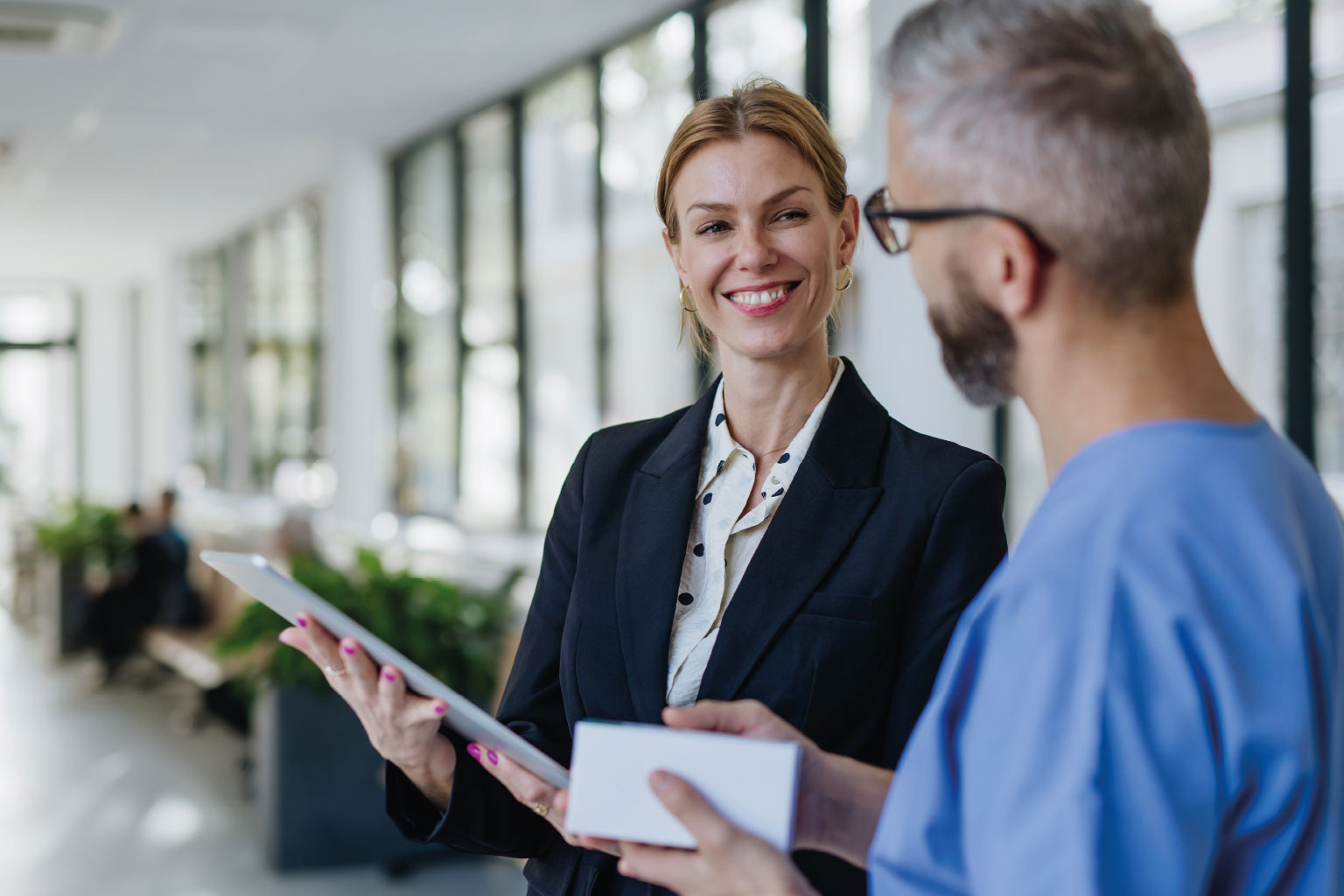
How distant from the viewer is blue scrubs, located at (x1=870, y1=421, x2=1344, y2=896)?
0.65m

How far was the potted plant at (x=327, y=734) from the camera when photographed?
14.0 feet

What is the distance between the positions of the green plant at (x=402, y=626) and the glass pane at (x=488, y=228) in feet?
7.56

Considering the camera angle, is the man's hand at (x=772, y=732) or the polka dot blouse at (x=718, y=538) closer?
the man's hand at (x=772, y=732)

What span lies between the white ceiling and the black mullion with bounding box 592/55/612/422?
0.47m

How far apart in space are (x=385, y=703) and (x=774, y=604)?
0.38 m

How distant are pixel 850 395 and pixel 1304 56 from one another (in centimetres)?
231

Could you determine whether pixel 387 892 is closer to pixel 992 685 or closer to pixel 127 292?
pixel 992 685

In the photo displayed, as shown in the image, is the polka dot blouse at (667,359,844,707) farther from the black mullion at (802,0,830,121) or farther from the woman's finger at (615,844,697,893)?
the black mullion at (802,0,830,121)

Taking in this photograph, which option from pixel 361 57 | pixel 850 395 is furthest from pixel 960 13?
pixel 361 57

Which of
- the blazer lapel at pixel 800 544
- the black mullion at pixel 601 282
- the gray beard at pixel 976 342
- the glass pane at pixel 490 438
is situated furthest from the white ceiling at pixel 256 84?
the gray beard at pixel 976 342

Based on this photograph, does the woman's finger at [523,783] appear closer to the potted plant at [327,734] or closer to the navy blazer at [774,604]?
the navy blazer at [774,604]

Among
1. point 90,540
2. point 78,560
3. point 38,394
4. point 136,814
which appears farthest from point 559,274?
point 38,394

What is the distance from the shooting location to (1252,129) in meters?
3.06

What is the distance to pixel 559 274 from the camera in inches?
248
